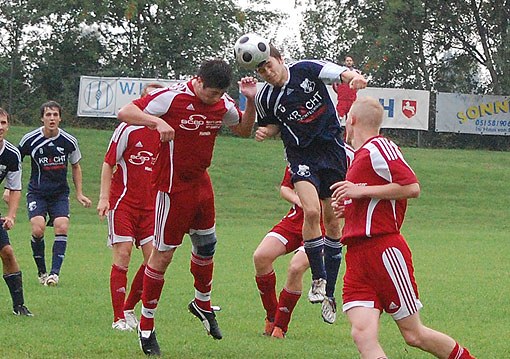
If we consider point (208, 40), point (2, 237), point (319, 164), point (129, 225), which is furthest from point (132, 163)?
point (208, 40)

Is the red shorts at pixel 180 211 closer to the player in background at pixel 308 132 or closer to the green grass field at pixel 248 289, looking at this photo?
the player in background at pixel 308 132

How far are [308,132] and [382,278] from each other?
2558 mm

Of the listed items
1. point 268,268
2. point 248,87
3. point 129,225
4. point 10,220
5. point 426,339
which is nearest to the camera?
point 426,339

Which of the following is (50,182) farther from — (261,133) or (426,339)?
(426,339)

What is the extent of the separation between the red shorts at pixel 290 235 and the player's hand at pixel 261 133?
1.19 m

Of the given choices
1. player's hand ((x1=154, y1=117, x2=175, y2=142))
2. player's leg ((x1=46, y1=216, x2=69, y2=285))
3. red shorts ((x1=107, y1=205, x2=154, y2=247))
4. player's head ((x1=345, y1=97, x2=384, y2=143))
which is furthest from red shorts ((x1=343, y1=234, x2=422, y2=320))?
player's leg ((x1=46, y1=216, x2=69, y2=285))

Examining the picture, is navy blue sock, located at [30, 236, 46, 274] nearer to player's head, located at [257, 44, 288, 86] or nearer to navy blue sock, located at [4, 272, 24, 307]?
navy blue sock, located at [4, 272, 24, 307]

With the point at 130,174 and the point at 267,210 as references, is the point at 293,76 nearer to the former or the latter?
the point at 130,174

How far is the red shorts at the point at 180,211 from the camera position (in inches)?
309

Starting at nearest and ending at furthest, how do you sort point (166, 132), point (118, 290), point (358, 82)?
1. point (166, 132)
2. point (358, 82)
3. point (118, 290)

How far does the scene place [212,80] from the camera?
298 inches

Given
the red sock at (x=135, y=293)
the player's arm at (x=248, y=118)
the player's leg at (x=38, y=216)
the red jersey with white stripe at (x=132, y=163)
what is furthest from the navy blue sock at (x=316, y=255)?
the player's leg at (x=38, y=216)

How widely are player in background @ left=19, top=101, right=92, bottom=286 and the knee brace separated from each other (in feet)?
14.6

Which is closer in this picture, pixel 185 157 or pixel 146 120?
pixel 146 120
